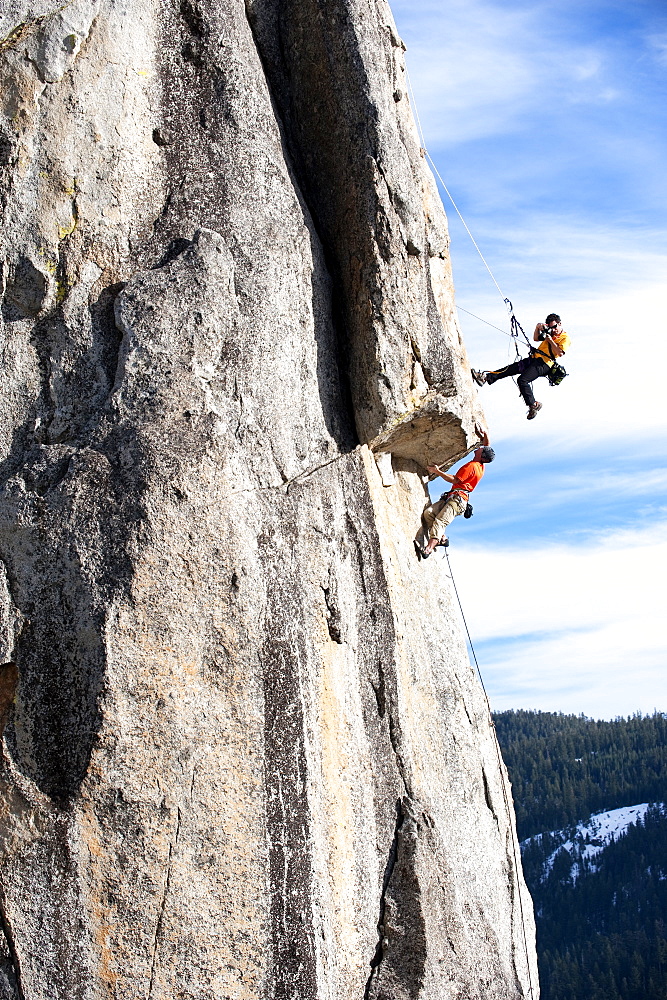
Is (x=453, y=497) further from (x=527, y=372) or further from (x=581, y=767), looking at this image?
(x=581, y=767)

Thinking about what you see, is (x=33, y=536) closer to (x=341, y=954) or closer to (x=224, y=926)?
(x=224, y=926)

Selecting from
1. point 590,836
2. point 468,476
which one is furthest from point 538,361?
point 590,836

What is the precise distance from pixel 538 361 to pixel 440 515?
4416 mm

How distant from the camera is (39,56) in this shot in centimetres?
962

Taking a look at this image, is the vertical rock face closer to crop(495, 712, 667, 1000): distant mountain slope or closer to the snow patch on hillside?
crop(495, 712, 667, 1000): distant mountain slope

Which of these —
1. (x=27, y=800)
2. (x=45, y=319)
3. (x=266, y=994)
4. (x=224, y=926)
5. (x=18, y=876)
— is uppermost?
(x=45, y=319)

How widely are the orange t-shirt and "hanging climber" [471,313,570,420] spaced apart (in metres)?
2.39

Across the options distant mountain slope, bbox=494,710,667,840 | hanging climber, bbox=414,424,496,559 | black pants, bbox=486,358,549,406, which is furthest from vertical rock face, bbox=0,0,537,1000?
distant mountain slope, bbox=494,710,667,840

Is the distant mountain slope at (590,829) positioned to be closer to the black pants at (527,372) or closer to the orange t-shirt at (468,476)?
the black pants at (527,372)

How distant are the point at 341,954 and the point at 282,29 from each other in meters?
9.27

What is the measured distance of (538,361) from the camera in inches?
595

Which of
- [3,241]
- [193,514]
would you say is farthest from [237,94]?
[193,514]

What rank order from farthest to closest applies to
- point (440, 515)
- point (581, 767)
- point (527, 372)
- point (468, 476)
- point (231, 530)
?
1. point (581, 767)
2. point (527, 372)
3. point (468, 476)
4. point (440, 515)
5. point (231, 530)

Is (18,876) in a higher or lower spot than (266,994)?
higher
